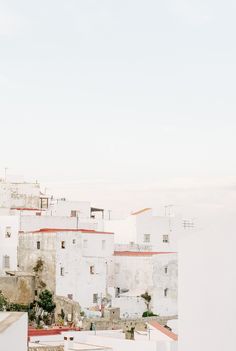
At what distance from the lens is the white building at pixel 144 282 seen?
95.1ft

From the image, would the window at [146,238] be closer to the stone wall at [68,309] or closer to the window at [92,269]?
the window at [92,269]

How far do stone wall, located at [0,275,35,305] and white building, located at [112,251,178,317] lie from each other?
3222 mm

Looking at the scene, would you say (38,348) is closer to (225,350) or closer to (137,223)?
(137,223)

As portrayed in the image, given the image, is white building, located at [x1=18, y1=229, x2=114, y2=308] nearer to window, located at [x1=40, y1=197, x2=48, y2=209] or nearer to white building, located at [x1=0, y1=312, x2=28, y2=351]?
window, located at [x1=40, y1=197, x2=48, y2=209]

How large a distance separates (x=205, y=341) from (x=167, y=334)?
668 inches

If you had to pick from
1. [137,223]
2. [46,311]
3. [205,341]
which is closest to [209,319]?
[205,341]

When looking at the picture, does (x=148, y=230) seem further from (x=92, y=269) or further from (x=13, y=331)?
(x=13, y=331)

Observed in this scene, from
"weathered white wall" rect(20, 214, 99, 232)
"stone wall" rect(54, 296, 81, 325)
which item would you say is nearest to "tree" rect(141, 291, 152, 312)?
"stone wall" rect(54, 296, 81, 325)

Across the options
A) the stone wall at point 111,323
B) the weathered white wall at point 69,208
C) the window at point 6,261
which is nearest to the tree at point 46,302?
the stone wall at point 111,323

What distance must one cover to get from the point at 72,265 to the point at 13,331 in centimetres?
2316

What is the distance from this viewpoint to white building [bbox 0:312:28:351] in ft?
17.6

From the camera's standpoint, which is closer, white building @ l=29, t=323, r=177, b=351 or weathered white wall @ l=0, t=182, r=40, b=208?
white building @ l=29, t=323, r=177, b=351

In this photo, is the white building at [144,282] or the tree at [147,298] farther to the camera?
the tree at [147,298]

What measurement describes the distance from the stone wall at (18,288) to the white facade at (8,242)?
1.51m
